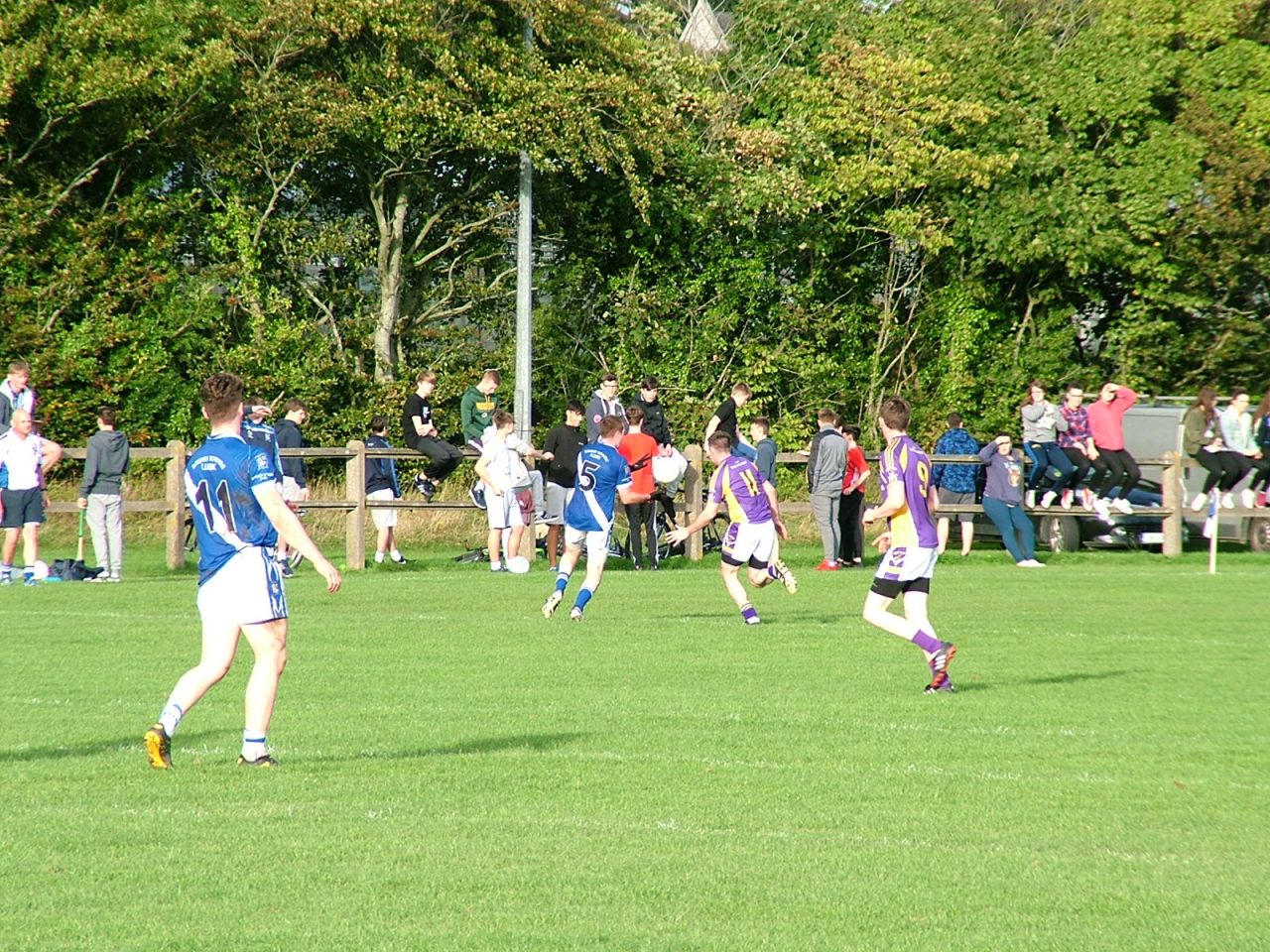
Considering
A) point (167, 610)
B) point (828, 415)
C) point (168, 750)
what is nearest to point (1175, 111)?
point (828, 415)

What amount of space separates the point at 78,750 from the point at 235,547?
1682 mm

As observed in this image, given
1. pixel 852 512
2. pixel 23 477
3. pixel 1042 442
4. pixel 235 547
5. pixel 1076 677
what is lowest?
pixel 1076 677

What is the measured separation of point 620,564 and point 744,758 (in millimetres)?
15106

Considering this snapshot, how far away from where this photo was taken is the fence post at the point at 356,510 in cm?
2280

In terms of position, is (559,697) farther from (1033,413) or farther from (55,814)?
(1033,413)

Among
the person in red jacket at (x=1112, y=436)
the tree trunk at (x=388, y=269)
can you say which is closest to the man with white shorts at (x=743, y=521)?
the person in red jacket at (x=1112, y=436)

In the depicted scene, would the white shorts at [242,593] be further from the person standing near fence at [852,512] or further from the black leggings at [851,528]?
the black leggings at [851,528]

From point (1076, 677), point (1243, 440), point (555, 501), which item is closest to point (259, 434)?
point (555, 501)

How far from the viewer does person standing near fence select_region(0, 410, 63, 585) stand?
1931 centimetres

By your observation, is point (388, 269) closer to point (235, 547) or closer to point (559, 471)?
point (559, 471)

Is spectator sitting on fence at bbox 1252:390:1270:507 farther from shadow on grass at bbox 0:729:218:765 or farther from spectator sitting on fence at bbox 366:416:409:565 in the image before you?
shadow on grass at bbox 0:729:218:765

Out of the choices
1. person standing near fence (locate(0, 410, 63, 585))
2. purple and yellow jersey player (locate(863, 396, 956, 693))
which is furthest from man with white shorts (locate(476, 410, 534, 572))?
purple and yellow jersey player (locate(863, 396, 956, 693))

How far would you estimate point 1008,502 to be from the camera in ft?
78.3

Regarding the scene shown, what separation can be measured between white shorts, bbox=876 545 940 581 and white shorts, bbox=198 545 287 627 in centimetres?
509
